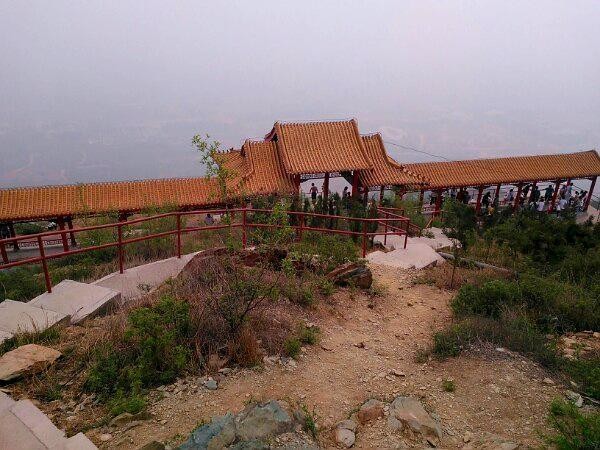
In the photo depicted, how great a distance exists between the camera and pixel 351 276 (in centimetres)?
740

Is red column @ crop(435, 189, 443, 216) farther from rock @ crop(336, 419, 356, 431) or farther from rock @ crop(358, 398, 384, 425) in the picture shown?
rock @ crop(336, 419, 356, 431)

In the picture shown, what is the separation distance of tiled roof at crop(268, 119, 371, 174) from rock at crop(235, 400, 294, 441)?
1753cm

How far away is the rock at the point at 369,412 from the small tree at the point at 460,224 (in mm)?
7350

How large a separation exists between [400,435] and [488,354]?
1.92 meters

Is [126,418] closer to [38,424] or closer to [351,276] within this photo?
[38,424]

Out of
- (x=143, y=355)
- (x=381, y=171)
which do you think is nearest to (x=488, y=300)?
(x=143, y=355)

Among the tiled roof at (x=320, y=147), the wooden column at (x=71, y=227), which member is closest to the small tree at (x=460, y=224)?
Answer: the tiled roof at (x=320, y=147)

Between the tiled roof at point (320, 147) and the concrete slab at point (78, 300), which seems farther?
the tiled roof at point (320, 147)

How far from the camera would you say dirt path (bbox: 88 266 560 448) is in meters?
3.71

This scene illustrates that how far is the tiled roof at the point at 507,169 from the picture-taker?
25.5 m

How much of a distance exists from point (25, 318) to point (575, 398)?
678cm

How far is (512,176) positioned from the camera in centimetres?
2636

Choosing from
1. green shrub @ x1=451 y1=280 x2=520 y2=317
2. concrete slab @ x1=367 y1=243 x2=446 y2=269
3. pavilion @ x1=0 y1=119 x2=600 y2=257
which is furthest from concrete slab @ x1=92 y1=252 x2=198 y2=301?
pavilion @ x1=0 y1=119 x2=600 y2=257

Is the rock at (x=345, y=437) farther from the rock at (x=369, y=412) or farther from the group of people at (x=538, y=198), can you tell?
the group of people at (x=538, y=198)
